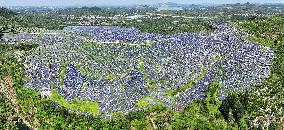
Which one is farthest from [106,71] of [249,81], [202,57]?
[249,81]

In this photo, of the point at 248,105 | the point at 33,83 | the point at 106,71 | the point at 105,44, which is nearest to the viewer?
the point at 248,105

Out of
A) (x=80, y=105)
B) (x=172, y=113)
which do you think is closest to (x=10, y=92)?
(x=80, y=105)

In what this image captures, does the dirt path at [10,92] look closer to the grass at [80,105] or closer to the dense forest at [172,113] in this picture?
the dense forest at [172,113]

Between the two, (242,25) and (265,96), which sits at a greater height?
(242,25)

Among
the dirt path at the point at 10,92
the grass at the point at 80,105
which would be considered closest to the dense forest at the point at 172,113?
the dirt path at the point at 10,92

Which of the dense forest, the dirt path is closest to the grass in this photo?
the dense forest

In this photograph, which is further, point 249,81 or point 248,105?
point 249,81

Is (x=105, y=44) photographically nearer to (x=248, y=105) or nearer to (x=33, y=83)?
(x=33, y=83)

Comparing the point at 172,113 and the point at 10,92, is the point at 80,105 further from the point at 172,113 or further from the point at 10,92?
the point at 10,92
